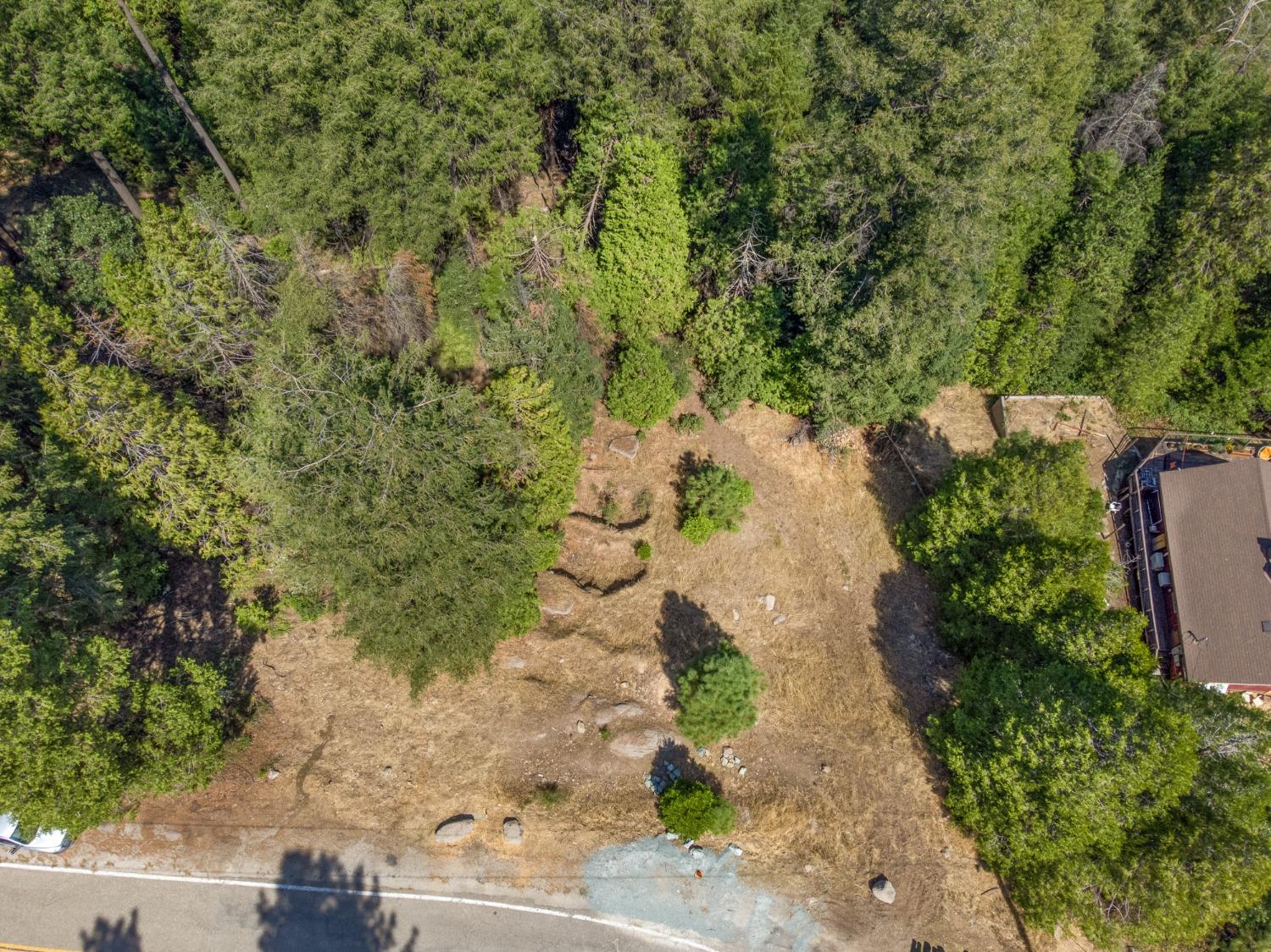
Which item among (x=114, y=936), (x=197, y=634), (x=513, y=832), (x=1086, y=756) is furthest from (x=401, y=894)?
(x=1086, y=756)

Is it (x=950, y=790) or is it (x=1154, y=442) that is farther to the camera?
(x=1154, y=442)

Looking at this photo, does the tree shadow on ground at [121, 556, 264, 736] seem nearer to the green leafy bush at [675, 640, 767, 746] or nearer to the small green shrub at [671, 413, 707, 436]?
the green leafy bush at [675, 640, 767, 746]

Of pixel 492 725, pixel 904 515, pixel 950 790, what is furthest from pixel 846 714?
pixel 492 725

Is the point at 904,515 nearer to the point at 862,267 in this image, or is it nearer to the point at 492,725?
the point at 862,267

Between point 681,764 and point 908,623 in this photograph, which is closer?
point 681,764

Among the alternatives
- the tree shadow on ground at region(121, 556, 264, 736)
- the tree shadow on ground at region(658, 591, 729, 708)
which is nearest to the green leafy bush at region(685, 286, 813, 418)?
the tree shadow on ground at region(658, 591, 729, 708)

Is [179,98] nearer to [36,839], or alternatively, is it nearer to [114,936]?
[36,839]

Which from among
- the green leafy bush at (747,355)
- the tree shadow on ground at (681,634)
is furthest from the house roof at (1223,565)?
the tree shadow on ground at (681,634)
